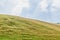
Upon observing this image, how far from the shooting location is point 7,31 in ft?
285

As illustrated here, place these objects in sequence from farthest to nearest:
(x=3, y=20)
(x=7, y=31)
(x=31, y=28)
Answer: (x=3, y=20), (x=31, y=28), (x=7, y=31)

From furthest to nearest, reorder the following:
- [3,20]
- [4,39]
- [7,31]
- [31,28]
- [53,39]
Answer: [3,20], [31,28], [7,31], [53,39], [4,39]

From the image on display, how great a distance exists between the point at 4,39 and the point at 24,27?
103ft

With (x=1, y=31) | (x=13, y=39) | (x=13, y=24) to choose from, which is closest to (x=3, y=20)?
(x=13, y=24)

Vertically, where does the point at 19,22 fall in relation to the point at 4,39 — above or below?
above

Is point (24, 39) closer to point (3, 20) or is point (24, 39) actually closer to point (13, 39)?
point (13, 39)

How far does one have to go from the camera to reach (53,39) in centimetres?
7844

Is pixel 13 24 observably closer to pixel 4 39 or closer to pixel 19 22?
pixel 19 22

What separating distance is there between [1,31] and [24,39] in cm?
1771

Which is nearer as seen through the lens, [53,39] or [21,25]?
[53,39]

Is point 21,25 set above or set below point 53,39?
above

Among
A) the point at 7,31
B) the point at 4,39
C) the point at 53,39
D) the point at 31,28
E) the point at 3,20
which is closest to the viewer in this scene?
the point at 4,39

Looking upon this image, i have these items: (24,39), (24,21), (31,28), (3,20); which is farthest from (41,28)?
(24,39)

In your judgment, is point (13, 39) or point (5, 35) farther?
point (5, 35)
